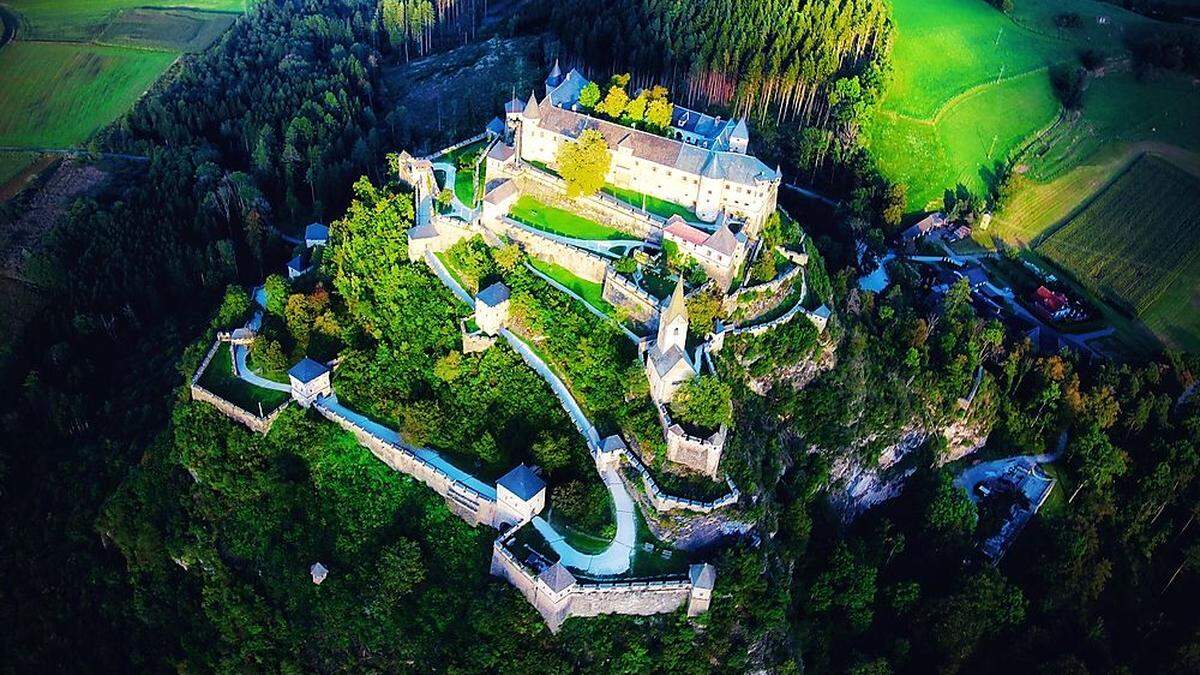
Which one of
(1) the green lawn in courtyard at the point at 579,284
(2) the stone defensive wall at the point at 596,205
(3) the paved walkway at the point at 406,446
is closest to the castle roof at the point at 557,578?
(3) the paved walkway at the point at 406,446

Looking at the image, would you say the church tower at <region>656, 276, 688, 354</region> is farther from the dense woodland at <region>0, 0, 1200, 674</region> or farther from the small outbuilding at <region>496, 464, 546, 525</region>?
the small outbuilding at <region>496, 464, 546, 525</region>

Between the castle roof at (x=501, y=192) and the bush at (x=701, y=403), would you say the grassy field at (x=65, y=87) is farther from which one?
the bush at (x=701, y=403)

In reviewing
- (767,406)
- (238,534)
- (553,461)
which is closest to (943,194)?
(767,406)

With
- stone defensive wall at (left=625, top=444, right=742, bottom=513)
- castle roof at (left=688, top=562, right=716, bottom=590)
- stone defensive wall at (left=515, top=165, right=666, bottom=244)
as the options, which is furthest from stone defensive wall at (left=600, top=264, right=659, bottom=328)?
castle roof at (left=688, top=562, right=716, bottom=590)

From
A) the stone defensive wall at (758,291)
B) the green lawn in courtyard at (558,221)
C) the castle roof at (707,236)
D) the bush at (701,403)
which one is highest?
the castle roof at (707,236)

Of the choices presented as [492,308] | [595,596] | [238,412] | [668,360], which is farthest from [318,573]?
[668,360]

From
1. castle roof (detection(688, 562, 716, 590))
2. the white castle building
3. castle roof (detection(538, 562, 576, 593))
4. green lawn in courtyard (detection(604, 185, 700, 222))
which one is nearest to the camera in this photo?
castle roof (detection(538, 562, 576, 593))
